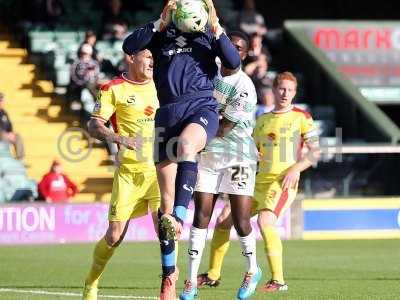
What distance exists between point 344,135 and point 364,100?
79 cm

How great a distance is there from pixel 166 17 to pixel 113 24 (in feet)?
48.8

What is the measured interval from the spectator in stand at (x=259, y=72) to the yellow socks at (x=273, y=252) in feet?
33.9

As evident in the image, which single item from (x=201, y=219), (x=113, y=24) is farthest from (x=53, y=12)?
(x=201, y=219)

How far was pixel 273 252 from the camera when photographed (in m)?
12.1

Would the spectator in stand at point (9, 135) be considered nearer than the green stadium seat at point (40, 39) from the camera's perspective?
Yes

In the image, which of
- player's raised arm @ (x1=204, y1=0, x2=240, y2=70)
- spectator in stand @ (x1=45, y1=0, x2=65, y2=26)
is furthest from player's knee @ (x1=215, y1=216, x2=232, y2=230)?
spectator in stand @ (x1=45, y1=0, x2=65, y2=26)

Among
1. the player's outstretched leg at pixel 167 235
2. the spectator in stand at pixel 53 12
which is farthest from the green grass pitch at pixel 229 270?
the spectator in stand at pixel 53 12

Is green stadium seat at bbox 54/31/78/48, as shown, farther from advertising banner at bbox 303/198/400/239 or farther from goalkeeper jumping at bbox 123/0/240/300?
goalkeeper jumping at bbox 123/0/240/300

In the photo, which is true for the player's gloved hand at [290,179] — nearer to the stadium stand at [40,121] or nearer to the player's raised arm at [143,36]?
the player's raised arm at [143,36]

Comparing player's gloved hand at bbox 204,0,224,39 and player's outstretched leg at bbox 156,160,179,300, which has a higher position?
player's gloved hand at bbox 204,0,224,39

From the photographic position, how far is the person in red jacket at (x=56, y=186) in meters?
20.4

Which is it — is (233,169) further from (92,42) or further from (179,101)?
(92,42)

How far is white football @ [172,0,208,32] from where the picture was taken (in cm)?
943

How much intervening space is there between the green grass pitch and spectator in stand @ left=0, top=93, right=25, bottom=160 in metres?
3.21
